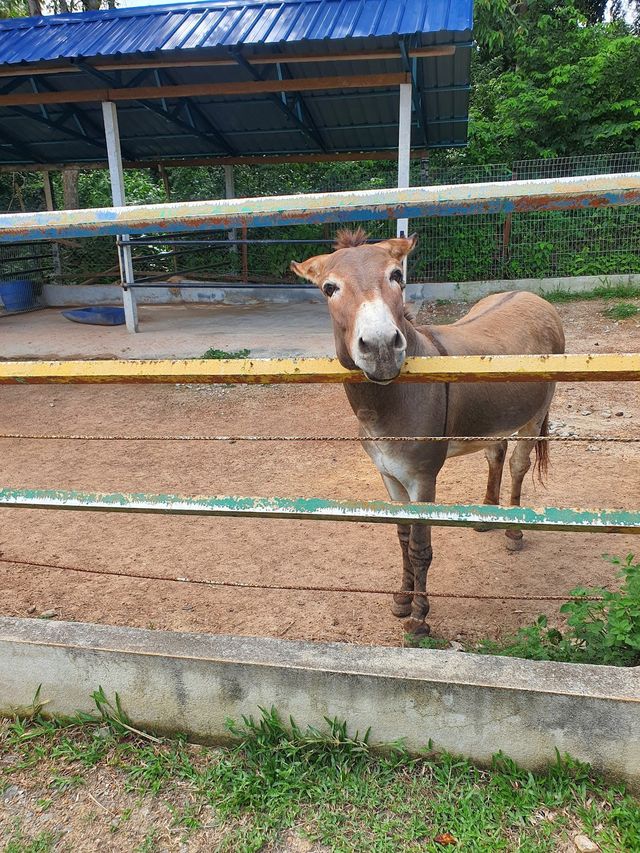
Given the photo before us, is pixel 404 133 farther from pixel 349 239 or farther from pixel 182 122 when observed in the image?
pixel 349 239

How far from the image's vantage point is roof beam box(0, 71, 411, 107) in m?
7.22

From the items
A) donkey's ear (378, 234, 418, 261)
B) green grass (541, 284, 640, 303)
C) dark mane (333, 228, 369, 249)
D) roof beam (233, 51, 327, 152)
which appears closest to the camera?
donkey's ear (378, 234, 418, 261)

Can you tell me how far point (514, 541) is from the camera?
11.7 feet

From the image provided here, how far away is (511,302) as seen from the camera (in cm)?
396

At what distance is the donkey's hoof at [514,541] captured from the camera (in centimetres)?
356

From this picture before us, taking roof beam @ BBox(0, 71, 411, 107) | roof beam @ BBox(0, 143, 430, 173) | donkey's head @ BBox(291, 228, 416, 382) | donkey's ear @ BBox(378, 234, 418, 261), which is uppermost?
roof beam @ BBox(0, 71, 411, 107)

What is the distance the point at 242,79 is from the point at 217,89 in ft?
3.49

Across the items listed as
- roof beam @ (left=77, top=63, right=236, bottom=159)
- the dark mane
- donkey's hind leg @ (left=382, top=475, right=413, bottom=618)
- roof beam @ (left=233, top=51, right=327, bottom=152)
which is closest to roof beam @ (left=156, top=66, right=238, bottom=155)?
roof beam @ (left=77, top=63, right=236, bottom=159)

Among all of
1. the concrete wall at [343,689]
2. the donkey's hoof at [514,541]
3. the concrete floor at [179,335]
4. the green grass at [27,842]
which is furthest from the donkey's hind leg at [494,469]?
the concrete floor at [179,335]

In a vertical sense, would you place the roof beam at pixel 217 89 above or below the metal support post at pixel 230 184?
above

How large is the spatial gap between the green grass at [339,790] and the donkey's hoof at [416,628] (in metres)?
0.98

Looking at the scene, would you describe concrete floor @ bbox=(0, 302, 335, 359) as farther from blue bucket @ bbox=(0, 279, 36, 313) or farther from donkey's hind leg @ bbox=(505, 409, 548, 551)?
donkey's hind leg @ bbox=(505, 409, 548, 551)

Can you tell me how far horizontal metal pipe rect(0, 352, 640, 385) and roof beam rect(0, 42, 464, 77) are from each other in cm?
641

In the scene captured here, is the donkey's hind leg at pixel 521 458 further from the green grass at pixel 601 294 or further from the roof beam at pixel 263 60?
the green grass at pixel 601 294
